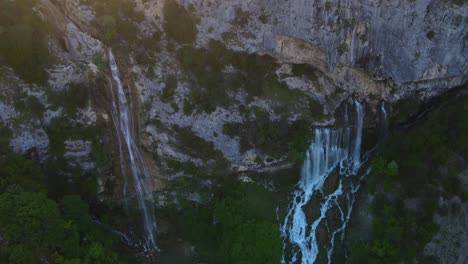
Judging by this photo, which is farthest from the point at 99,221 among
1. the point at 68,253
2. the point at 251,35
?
the point at 251,35

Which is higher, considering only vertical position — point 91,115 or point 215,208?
point 91,115

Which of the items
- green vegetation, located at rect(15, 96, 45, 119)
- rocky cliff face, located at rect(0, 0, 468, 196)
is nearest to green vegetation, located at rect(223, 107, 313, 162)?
rocky cliff face, located at rect(0, 0, 468, 196)

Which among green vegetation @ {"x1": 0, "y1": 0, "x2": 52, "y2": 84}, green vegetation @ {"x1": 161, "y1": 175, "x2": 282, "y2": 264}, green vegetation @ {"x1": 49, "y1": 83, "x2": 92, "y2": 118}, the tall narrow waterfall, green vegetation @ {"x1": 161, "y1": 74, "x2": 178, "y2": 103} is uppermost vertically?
green vegetation @ {"x1": 0, "y1": 0, "x2": 52, "y2": 84}

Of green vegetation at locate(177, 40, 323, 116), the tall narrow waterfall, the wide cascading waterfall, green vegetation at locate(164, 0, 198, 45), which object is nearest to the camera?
the tall narrow waterfall

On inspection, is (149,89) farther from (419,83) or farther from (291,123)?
(419,83)

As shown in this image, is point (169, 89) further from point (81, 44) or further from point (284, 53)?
point (284, 53)

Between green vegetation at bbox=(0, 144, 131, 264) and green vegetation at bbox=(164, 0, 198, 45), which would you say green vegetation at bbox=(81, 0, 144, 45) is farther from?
green vegetation at bbox=(0, 144, 131, 264)

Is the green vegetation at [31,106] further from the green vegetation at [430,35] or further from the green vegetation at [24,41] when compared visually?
the green vegetation at [430,35]
